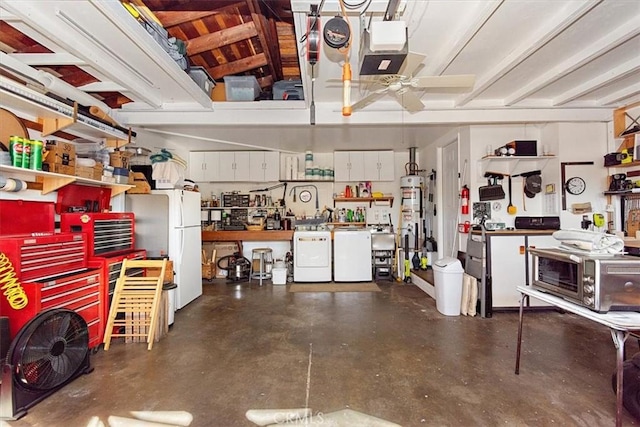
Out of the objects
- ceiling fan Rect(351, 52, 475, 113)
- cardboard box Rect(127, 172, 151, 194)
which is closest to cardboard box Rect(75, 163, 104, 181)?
cardboard box Rect(127, 172, 151, 194)

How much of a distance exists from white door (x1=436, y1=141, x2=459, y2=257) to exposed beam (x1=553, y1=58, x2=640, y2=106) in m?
1.42

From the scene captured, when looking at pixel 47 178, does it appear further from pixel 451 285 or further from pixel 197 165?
pixel 451 285

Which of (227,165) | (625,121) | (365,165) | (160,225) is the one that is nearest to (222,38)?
(160,225)

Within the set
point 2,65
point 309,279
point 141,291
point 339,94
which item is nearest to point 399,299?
point 309,279

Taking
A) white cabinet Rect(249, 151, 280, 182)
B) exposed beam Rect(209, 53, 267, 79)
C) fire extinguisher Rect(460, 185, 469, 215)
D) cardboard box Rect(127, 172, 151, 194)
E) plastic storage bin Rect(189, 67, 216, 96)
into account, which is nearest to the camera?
plastic storage bin Rect(189, 67, 216, 96)

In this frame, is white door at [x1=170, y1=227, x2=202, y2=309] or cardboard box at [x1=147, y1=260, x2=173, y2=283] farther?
white door at [x1=170, y1=227, x2=202, y2=309]

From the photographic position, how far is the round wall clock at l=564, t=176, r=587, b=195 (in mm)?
3768

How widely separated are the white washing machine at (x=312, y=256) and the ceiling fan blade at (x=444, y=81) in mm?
3156

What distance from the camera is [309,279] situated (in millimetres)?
5156

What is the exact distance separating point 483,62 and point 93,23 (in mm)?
3225

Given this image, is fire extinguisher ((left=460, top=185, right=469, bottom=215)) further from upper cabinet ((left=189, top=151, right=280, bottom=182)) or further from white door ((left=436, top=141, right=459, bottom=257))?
upper cabinet ((left=189, top=151, right=280, bottom=182))

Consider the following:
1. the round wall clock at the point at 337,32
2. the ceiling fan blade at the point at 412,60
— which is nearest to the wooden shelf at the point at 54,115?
the round wall clock at the point at 337,32

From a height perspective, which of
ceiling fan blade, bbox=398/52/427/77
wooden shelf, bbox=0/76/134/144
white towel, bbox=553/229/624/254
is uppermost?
ceiling fan blade, bbox=398/52/427/77

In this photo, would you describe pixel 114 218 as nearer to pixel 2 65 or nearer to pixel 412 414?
pixel 2 65
